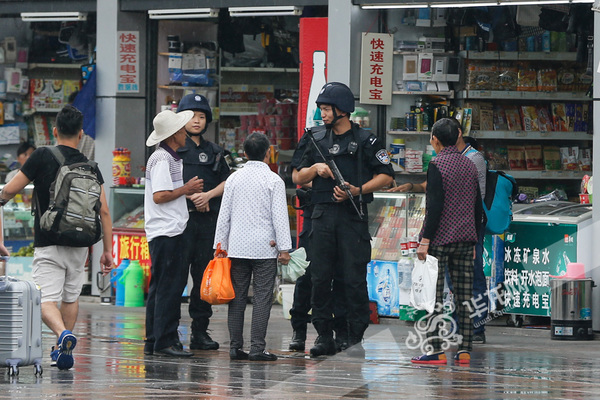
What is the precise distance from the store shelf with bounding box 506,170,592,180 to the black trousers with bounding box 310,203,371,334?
14.8 ft

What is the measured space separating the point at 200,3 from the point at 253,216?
5368 millimetres

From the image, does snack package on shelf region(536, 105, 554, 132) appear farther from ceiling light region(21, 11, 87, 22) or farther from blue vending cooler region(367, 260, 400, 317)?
ceiling light region(21, 11, 87, 22)

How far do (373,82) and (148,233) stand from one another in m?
4.43

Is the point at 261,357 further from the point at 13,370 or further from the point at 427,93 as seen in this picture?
the point at 427,93

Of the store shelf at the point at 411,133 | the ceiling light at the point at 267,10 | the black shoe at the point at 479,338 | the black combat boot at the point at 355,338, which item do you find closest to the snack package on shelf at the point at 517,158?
the store shelf at the point at 411,133

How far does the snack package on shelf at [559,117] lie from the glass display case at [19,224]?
6469 mm

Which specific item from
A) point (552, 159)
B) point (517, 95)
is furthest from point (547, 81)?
point (552, 159)

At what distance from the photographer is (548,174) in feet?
44.4

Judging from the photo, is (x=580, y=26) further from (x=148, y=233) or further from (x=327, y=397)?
(x=327, y=397)

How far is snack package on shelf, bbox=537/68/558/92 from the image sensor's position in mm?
13477

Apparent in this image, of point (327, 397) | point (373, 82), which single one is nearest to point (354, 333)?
point (327, 397)

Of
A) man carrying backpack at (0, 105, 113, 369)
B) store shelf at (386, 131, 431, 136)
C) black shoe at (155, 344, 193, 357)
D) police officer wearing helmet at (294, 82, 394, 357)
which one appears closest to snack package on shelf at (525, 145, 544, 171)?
store shelf at (386, 131, 431, 136)

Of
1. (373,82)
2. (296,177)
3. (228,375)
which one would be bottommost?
(228,375)

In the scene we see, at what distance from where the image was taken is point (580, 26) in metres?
Result: 12.5
